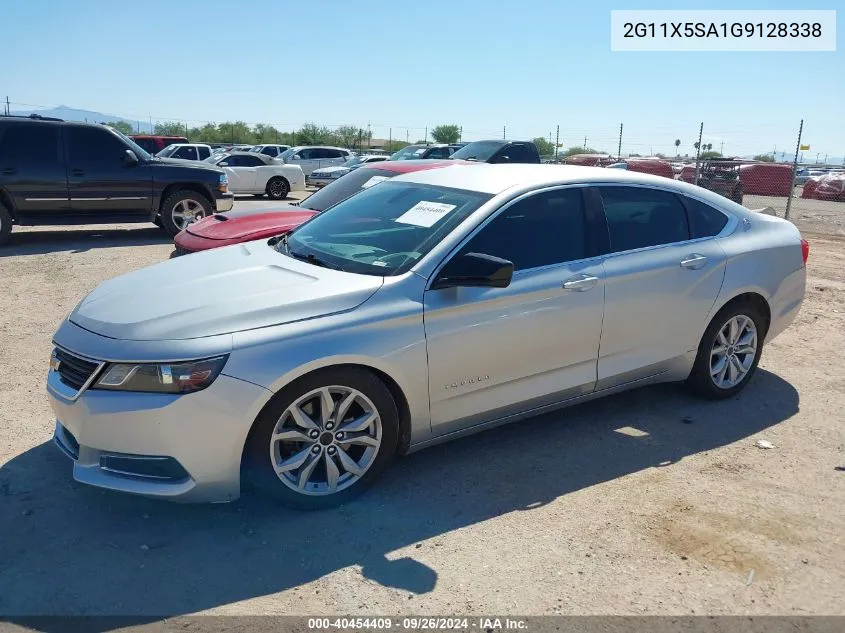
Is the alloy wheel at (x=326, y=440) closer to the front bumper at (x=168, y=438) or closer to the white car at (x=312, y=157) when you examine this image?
the front bumper at (x=168, y=438)

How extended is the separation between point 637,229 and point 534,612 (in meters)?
2.56

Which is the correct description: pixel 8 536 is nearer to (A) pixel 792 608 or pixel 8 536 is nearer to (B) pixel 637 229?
(A) pixel 792 608

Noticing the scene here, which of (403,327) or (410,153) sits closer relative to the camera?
(403,327)

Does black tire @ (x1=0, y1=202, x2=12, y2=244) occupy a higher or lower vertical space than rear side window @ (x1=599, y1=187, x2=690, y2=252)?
lower

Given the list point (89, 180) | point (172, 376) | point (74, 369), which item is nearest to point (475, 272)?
point (172, 376)

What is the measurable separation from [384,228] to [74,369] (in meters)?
1.82

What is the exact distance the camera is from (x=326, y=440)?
3428 millimetres

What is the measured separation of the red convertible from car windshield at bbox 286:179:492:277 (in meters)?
2.37

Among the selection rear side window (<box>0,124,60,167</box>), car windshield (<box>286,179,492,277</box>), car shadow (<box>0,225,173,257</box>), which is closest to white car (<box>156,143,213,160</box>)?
car shadow (<box>0,225,173,257</box>)

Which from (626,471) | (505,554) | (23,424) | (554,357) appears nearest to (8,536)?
(23,424)

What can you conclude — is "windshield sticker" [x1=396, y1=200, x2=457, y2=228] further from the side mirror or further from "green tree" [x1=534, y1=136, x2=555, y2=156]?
"green tree" [x1=534, y1=136, x2=555, y2=156]

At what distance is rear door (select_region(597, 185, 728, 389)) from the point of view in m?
4.29

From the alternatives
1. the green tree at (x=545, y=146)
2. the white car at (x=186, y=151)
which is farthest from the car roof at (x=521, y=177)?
the green tree at (x=545, y=146)

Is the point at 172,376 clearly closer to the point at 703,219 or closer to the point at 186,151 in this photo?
the point at 703,219
